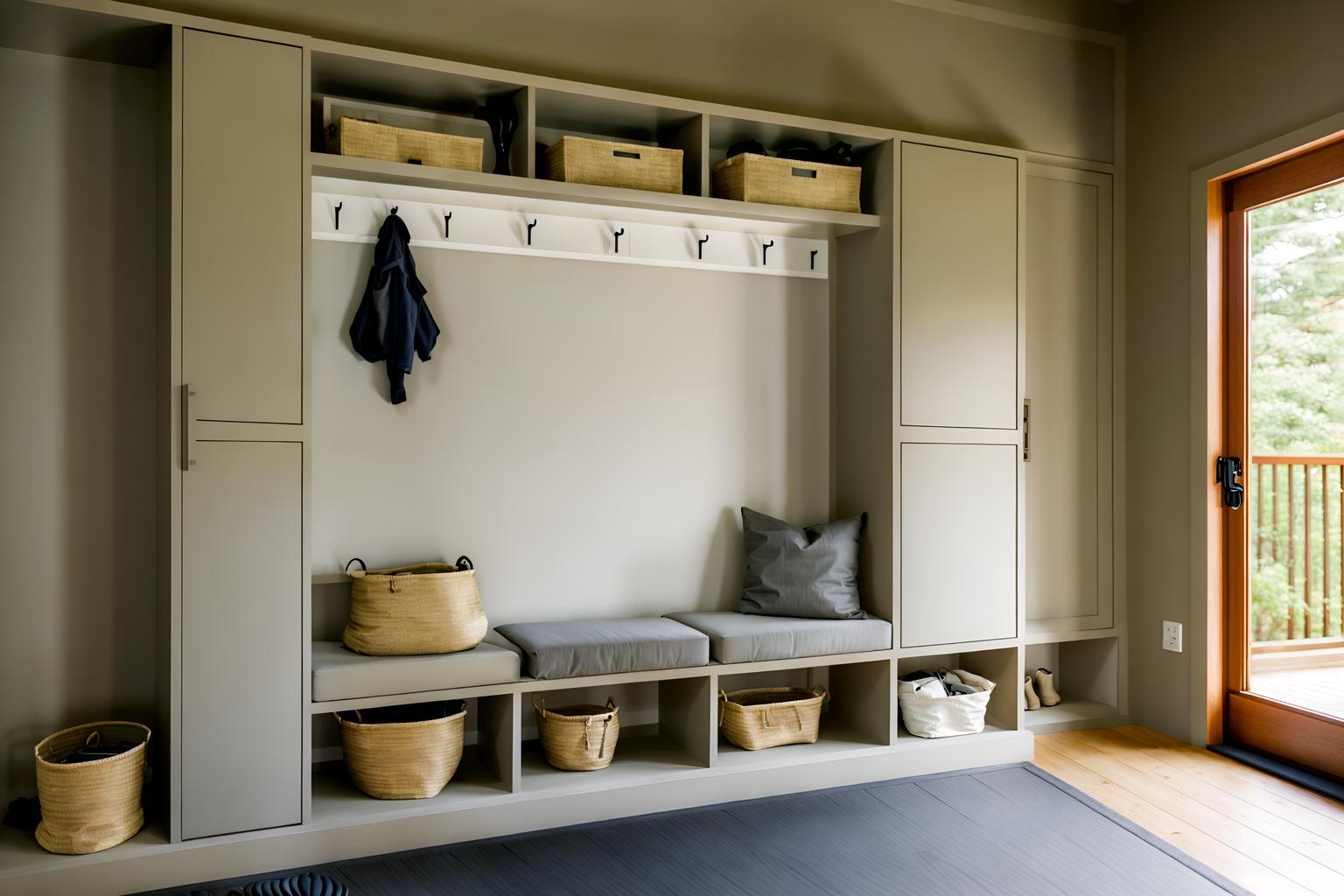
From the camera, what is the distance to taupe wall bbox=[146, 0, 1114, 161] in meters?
3.20

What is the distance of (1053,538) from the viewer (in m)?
4.09

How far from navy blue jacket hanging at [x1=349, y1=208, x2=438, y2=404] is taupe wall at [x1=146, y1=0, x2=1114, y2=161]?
0.65 metres

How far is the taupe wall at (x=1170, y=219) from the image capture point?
3.56 m

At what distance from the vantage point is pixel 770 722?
134 inches

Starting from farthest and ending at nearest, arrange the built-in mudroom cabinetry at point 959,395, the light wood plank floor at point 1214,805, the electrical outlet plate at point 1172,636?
1. the electrical outlet plate at point 1172,636
2. the built-in mudroom cabinetry at point 959,395
3. the light wood plank floor at point 1214,805

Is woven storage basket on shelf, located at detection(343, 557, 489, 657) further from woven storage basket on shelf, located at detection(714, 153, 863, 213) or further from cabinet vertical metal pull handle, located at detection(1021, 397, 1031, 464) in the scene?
cabinet vertical metal pull handle, located at detection(1021, 397, 1031, 464)

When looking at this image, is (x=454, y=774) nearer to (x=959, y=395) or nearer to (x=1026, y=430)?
(x=959, y=395)

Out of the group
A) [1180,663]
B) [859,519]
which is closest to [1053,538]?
[1180,663]

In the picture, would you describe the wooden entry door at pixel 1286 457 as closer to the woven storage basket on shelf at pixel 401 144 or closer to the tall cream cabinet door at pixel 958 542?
the tall cream cabinet door at pixel 958 542

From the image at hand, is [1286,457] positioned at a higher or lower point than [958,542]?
higher

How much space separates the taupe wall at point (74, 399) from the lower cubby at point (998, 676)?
8.63 ft

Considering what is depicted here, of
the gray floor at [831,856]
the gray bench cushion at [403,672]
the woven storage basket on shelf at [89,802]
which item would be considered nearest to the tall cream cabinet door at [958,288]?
the gray floor at [831,856]

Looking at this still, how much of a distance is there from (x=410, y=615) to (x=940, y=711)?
6.26ft

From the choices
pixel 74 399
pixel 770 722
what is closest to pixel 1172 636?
pixel 770 722
